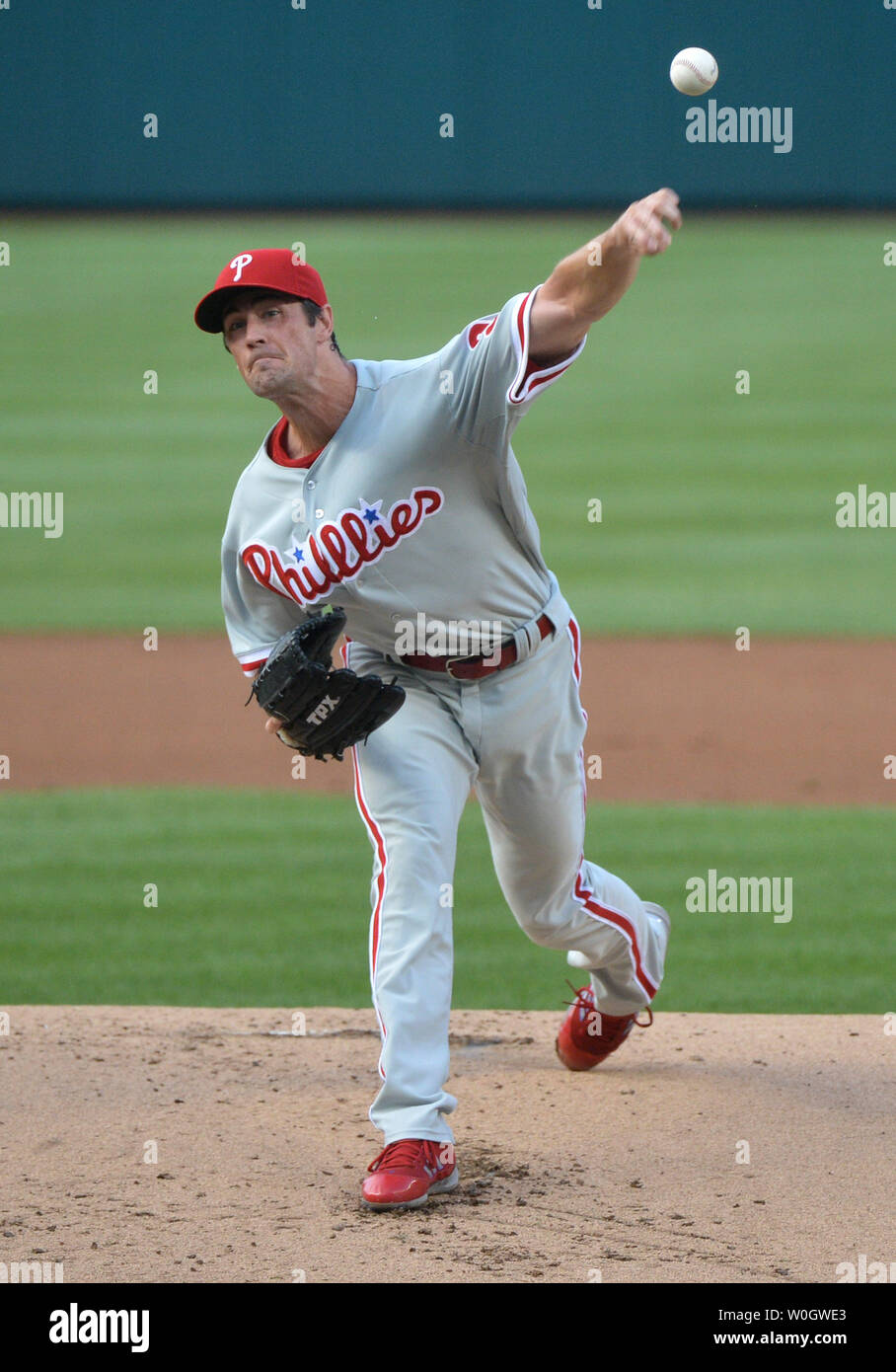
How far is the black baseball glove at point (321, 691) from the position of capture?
10.3 feet

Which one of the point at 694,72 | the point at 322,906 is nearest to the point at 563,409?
the point at 322,906

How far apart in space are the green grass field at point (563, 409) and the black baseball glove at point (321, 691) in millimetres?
7729

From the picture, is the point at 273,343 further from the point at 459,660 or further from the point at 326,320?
the point at 459,660

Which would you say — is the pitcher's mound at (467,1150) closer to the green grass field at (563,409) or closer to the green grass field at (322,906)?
the green grass field at (322,906)

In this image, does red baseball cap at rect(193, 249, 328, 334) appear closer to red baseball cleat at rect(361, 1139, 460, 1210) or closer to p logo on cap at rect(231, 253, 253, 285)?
p logo on cap at rect(231, 253, 253, 285)

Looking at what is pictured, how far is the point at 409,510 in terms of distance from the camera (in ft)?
10.4

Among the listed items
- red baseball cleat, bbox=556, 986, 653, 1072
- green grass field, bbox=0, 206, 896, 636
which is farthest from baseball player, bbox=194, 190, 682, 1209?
green grass field, bbox=0, 206, 896, 636

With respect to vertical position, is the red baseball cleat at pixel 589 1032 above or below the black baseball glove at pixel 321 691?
below

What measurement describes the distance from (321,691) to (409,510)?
0.40m

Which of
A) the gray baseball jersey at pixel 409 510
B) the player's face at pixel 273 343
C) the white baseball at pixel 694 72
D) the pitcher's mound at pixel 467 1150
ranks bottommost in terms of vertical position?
the pitcher's mound at pixel 467 1150

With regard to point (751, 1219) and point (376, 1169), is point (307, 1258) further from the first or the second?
point (751, 1219)

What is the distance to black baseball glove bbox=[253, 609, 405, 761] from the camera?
10.3 feet

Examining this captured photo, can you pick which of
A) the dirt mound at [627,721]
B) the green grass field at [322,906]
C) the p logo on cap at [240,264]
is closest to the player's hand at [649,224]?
the p logo on cap at [240,264]

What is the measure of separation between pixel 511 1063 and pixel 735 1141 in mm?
779
